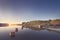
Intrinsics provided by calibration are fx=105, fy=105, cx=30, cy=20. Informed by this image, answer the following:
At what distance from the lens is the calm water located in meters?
2.39

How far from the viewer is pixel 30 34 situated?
253 cm

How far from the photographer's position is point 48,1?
7.93 feet

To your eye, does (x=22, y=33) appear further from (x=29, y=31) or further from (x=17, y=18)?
(x=17, y=18)

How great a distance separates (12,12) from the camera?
2441 mm

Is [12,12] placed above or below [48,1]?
below

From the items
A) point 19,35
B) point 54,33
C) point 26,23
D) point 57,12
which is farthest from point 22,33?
point 57,12

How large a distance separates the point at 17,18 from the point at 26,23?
244mm

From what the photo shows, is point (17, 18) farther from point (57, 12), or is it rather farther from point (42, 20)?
point (57, 12)

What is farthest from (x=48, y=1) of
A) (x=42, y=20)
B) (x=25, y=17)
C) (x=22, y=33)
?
(x=22, y=33)

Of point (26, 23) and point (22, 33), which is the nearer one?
point (26, 23)

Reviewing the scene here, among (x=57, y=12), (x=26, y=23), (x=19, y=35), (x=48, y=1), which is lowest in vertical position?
(x=19, y=35)

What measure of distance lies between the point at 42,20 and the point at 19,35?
658 mm

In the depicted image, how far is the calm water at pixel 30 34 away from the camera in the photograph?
94.2 inches

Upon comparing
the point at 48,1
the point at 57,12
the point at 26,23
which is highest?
the point at 48,1
